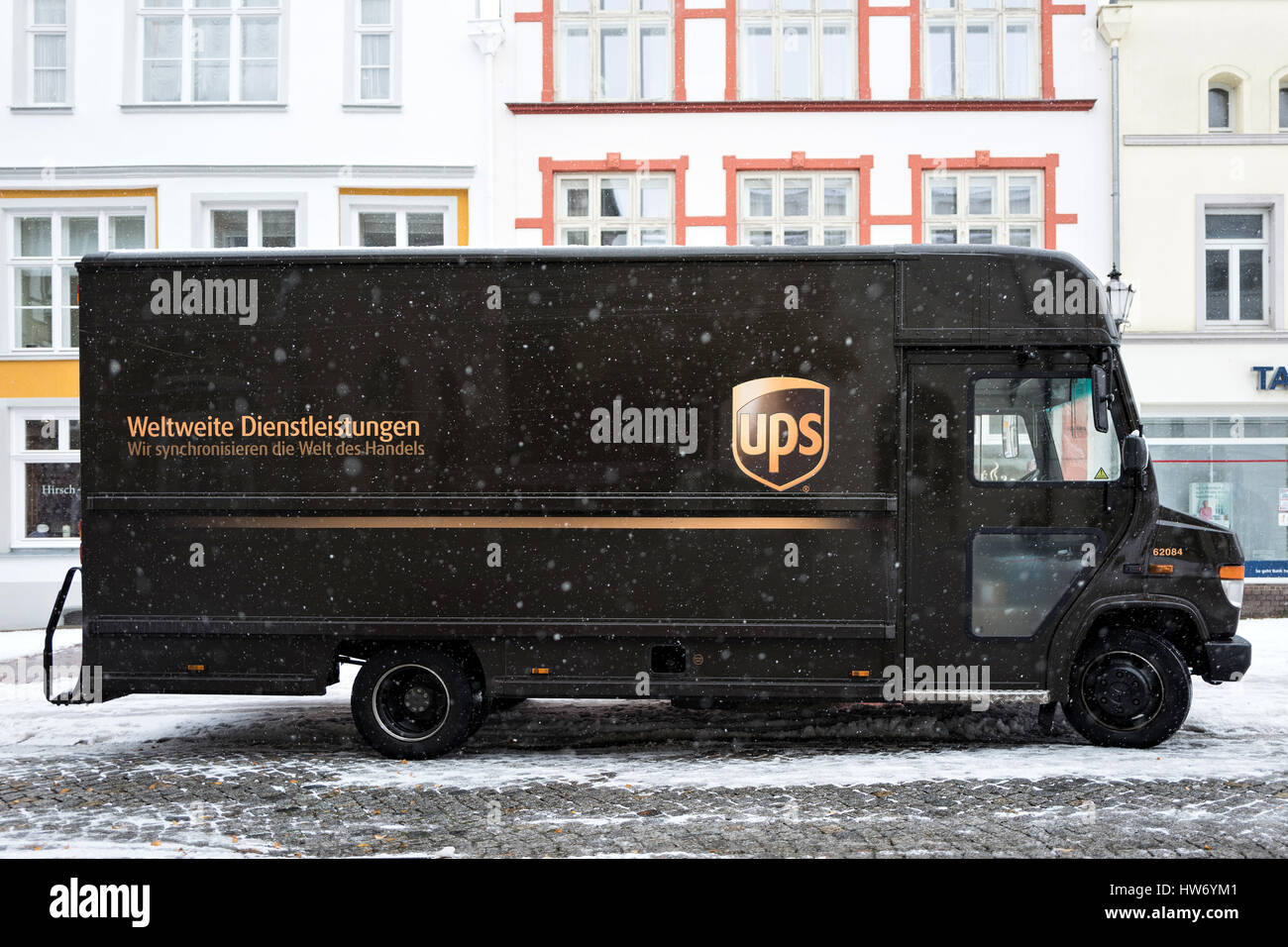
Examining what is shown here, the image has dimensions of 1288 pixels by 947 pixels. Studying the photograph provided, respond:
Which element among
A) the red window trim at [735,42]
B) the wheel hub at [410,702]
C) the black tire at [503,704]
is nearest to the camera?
the wheel hub at [410,702]

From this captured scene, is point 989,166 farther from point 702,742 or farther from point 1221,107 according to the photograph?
point 702,742

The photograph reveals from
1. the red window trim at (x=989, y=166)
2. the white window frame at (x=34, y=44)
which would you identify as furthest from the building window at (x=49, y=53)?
the red window trim at (x=989, y=166)

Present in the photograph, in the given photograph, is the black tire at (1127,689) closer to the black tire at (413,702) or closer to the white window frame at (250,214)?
the black tire at (413,702)

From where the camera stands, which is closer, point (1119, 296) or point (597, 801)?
point (597, 801)

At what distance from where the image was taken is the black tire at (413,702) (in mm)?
7027

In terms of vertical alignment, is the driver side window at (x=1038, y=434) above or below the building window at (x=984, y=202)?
below

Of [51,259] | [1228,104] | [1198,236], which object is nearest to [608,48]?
[51,259]

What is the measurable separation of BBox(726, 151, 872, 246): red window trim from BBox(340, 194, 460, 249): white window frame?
3.62m

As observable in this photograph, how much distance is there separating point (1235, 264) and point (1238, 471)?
293 centimetres

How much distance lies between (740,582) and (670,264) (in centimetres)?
209

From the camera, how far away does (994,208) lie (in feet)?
49.6

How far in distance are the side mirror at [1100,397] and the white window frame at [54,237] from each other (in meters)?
13.1

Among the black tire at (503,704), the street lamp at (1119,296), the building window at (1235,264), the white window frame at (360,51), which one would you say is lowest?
the black tire at (503,704)
